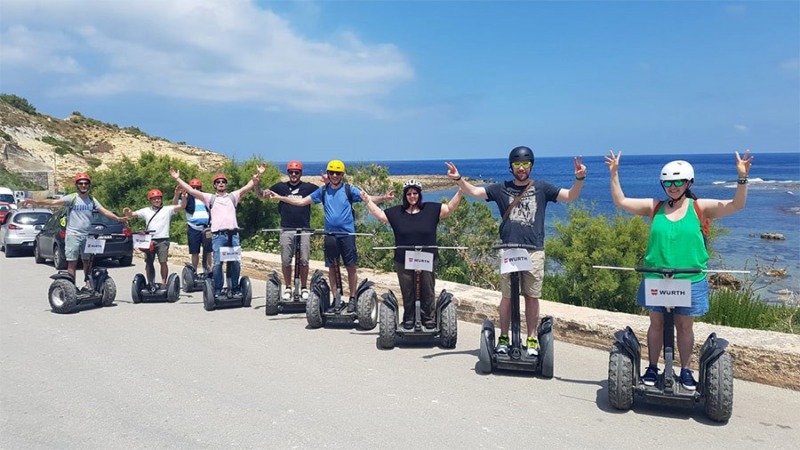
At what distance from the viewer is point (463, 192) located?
6.87 meters

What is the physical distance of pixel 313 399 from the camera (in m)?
5.57

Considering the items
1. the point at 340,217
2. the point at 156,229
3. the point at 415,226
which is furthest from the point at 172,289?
the point at 415,226

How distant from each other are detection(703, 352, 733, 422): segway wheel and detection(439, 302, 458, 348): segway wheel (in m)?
2.84

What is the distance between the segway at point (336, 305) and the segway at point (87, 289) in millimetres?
3838

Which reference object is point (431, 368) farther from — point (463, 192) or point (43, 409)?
point (43, 409)

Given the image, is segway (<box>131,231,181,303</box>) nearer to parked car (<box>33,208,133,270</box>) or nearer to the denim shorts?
parked car (<box>33,208,133,270</box>)

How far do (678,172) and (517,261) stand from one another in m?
1.69

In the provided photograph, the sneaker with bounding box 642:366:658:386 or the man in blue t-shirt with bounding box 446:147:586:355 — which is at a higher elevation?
the man in blue t-shirt with bounding box 446:147:586:355

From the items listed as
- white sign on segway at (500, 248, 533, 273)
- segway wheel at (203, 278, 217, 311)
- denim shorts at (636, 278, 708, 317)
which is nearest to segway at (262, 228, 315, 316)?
segway wheel at (203, 278, 217, 311)

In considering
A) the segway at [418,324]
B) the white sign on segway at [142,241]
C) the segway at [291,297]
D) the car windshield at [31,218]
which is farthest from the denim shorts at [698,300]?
the car windshield at [31,218]

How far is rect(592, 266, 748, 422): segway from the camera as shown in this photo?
4.93 metres

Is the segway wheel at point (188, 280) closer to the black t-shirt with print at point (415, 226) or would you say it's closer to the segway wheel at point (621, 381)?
the black t-shirt with print at point (415, 226)

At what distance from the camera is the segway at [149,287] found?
10375 millimetres

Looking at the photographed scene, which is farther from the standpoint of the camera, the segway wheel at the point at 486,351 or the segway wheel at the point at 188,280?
the segway wheel at the point at 188,280
